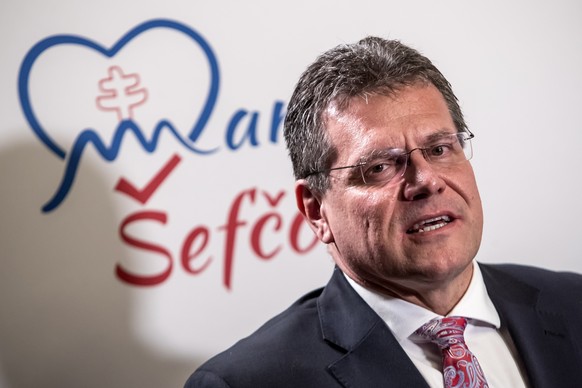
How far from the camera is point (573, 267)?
2.21 metres

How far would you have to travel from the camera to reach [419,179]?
50.1 inches

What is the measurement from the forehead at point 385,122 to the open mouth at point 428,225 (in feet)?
0.47

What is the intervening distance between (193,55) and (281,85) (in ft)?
0.79

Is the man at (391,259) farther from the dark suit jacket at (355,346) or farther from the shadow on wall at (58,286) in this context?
the shadow on wall at (58,286)

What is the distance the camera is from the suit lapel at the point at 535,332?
1.38 metres

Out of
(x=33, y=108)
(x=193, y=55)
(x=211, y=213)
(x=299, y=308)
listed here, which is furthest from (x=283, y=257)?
(x=33, y=108)

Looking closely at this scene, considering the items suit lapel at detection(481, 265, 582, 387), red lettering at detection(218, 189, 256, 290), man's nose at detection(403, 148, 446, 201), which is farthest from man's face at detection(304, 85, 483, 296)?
red lettering at detection(218, 189, 256, 290)

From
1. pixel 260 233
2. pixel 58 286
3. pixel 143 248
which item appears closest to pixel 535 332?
pixel 260 233

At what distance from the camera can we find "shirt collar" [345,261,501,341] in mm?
1355

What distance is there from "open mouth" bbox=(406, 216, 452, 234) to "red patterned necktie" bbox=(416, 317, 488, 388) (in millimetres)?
193

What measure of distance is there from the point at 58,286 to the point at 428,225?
2.94ft

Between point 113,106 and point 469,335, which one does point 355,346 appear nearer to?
point 469,335

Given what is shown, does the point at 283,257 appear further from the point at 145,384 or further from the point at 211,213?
the point at 145,384

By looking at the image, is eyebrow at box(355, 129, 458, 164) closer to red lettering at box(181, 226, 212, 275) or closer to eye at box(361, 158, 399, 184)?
eye at box(361, 158, 399, 184)
